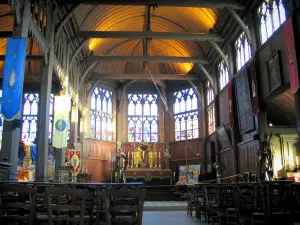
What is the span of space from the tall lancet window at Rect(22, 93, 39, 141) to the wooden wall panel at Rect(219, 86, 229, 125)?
40.5 feet

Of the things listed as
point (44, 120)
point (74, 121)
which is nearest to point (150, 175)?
point (74, 121)

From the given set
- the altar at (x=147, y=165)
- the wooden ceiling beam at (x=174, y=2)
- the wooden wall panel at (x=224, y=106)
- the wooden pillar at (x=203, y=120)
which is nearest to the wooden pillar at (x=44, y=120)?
the wooden ceiling beam at (x=174, y=2)

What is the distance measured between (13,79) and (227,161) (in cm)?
1212

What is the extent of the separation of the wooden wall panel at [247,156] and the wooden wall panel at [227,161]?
1246 millimetres

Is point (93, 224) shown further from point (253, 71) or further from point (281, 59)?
point (253, 71)

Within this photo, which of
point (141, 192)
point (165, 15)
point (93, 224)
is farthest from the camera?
point (165, 15)

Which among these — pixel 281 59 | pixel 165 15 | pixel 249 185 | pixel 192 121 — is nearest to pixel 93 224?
pixel 249 185

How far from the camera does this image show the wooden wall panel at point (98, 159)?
22328 mm

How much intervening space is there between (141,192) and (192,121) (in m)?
21.2

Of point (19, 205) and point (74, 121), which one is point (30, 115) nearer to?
point (74, 121)

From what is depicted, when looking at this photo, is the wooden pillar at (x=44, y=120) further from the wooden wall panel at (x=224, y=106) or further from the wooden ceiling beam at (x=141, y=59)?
the wooden wall panel at (x=224, y=106)

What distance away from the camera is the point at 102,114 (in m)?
24.8

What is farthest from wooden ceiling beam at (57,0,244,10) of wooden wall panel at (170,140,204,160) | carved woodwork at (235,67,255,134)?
wooden wall panel at (170,140,204,160)

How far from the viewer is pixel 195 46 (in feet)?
69.6
